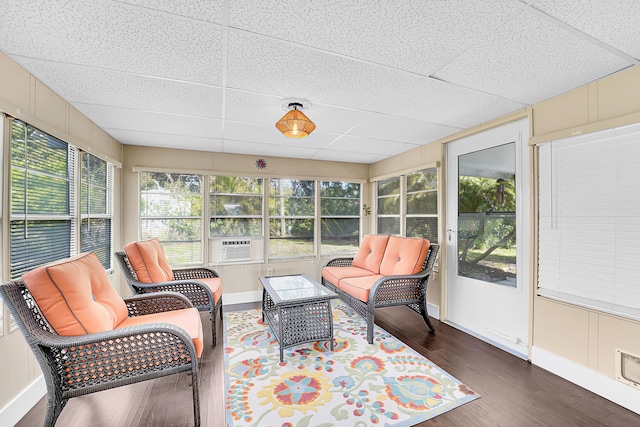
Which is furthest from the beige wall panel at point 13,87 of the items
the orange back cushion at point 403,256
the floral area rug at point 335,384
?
the orange back cushion at point 403,256

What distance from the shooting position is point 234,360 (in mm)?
2408

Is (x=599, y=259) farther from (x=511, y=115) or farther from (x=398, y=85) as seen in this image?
(x=398, y=85)

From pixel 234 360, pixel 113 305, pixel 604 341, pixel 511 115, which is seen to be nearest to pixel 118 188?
pixel 113 305

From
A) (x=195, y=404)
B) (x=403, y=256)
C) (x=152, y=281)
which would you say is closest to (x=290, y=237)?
(x=403, y=256)

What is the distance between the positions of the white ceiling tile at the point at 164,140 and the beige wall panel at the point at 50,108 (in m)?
0.83

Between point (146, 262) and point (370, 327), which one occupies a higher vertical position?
point (146, 262)

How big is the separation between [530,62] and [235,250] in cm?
382

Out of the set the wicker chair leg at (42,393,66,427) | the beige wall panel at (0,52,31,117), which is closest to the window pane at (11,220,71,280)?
the beige wall panel at (0,52,31,117)

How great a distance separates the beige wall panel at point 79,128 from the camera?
241 centimetres

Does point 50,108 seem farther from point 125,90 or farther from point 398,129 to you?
point 398,129

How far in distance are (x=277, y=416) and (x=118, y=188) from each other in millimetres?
3367

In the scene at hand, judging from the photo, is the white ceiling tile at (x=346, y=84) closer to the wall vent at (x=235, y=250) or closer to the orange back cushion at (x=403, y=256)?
the orange back cushion at (x=403, y=256)

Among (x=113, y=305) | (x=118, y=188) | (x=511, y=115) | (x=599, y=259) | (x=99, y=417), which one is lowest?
(x=99, y=417)

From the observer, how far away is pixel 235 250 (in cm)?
411
